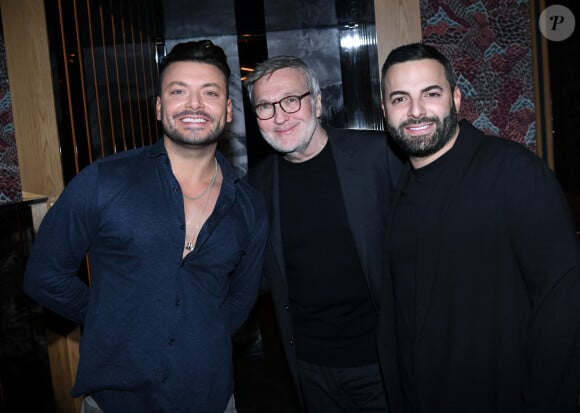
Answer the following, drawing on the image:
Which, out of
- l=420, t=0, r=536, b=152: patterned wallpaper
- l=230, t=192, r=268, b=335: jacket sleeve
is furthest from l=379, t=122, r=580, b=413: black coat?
l=420, t=0, r=536, b=152: patterned wallpaper

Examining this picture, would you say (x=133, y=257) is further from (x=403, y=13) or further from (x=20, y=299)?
(x=403, y=13)

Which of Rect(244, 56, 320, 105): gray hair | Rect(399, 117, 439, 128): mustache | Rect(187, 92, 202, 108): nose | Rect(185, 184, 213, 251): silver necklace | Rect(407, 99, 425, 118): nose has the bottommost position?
Rect(185, 184, 213, 251): silver necklace

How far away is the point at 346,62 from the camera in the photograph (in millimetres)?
4676

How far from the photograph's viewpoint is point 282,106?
2.09 metres

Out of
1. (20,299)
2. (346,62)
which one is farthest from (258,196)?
(346,62)

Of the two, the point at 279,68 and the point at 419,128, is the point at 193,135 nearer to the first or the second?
the point at 279,68

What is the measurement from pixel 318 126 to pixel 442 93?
0.61 m

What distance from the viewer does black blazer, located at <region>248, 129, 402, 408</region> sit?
6.32 feet

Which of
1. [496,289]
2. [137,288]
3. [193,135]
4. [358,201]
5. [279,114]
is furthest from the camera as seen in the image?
[279,114]

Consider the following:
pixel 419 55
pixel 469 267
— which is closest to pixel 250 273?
pixel 469 267

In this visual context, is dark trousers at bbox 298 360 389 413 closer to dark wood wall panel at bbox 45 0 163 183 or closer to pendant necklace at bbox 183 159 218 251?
pendant necklace at bbox 183 159 218 251

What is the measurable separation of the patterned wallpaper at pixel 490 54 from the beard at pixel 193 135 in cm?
164

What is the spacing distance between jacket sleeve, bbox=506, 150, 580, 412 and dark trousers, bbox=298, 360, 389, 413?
71cm

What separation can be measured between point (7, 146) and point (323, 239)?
2.02m
